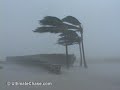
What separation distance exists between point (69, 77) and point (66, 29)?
352mm

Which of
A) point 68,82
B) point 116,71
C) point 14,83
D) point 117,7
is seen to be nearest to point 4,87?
point 14,83

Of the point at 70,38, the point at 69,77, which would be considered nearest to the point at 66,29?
the point at 70,38

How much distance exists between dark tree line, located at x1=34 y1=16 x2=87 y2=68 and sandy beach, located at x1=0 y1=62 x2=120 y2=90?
8 centimetres

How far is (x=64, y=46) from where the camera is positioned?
111 inches

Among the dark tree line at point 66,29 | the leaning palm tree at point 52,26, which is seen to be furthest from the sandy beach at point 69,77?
the leaning palm tree at point 52,26

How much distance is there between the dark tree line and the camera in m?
2.80

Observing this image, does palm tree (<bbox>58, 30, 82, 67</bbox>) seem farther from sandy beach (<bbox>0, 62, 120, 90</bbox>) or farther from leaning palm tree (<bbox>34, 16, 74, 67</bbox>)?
sandy beach (<bbox>0, 62, 120, 90</bbox>)

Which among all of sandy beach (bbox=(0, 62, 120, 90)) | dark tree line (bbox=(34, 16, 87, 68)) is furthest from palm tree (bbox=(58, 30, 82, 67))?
sandy beach (bbox=(0, 62, 120, 90))

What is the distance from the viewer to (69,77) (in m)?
2.79

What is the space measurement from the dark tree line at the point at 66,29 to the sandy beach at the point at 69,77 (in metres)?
0.08

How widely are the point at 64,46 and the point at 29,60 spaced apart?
0.89ft

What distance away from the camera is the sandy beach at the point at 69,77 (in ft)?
8.96

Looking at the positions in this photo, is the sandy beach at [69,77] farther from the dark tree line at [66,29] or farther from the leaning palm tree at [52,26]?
the leaning palm tree at [52,26]

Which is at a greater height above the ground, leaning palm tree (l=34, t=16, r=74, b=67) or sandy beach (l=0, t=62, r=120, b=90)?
leaning palm tree (l=34, t=16, r=74, b=67)
